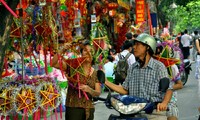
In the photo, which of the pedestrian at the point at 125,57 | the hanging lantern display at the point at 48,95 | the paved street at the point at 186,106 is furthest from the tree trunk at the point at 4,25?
the pedestrian at the point at 125,57

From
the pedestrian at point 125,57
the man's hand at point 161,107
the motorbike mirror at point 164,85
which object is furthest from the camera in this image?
the pedestrian at point 125,57

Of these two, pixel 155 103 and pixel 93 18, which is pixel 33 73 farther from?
pixel 93 18

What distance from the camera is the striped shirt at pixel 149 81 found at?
16.1 feet

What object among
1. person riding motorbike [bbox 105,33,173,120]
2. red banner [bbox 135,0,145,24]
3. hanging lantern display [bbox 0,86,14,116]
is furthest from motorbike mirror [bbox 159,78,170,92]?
red banner [bbox 135,0,145,24]

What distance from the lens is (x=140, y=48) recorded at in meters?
4.95

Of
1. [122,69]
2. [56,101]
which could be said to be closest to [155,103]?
[56,101]

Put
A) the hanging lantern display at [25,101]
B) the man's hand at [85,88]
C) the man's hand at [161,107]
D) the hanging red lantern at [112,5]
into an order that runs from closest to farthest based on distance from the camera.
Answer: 1. the man's hand at [161,107]
2. the man's hand at [85,88]
3. the hanging lantern display at [25,101]
4. the hanging red lantern at [112,5]

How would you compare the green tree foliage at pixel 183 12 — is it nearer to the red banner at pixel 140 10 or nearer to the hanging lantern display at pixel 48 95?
the red banner at pixel 140 10

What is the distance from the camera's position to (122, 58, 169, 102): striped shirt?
4.89m

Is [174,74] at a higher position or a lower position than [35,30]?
lower

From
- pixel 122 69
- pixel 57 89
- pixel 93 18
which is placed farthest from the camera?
pixel 93 18

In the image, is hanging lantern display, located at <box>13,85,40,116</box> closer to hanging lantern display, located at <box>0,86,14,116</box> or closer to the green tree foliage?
hanging lantern display, located at <box>0,86,14,116</box>

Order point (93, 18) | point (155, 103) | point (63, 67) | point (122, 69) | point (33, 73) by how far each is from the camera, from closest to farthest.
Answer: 1. point (155, 103)
2. point (63, 67)
3. point (33, 73)
4. point (122, 69)
5. point (93, 18)

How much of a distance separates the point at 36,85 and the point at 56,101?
0.35 meters
